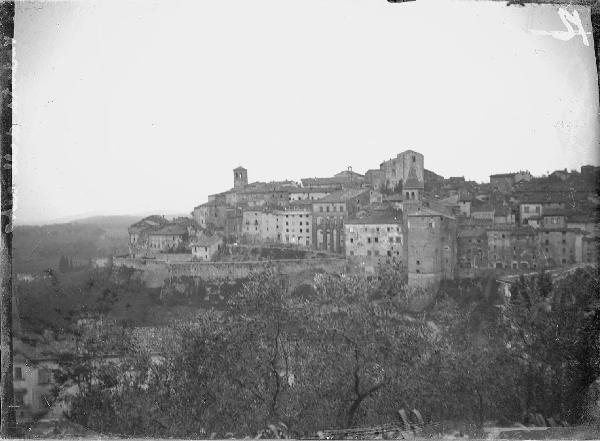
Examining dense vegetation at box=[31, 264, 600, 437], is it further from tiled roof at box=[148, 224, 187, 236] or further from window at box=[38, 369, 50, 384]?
tiled roof at box=[148, 224, 187, 236]

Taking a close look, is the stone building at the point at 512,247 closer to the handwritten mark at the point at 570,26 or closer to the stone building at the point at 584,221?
the stone building at the point at 584,221

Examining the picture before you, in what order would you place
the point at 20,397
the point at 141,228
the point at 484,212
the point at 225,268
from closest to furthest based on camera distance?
the point at 20,397, the point at 141,228, the point at 225,268, the point at 484,212

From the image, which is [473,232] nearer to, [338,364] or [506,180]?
[506,180]

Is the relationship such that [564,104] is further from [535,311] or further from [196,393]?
[196,393]

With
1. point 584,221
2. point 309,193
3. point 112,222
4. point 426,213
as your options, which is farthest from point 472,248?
point 112,222

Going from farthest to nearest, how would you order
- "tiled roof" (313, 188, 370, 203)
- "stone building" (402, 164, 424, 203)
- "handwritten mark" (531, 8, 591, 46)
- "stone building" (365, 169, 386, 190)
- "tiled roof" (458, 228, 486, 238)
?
"tiled roof" (313, 188, 370, 203) < "tiled roof" (458, 228, 486, 238) < "stone building" (365, 169, 386, 190) < "stone building" (402, 164, 424, 203) < "handwritten mark" (531, 8, 591, 46)

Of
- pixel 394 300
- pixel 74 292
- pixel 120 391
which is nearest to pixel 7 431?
pixel 120 391

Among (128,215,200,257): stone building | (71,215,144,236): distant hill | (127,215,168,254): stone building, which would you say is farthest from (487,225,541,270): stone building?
(71,215,144,236): distant hill

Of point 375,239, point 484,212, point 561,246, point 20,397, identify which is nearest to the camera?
point 20,397
